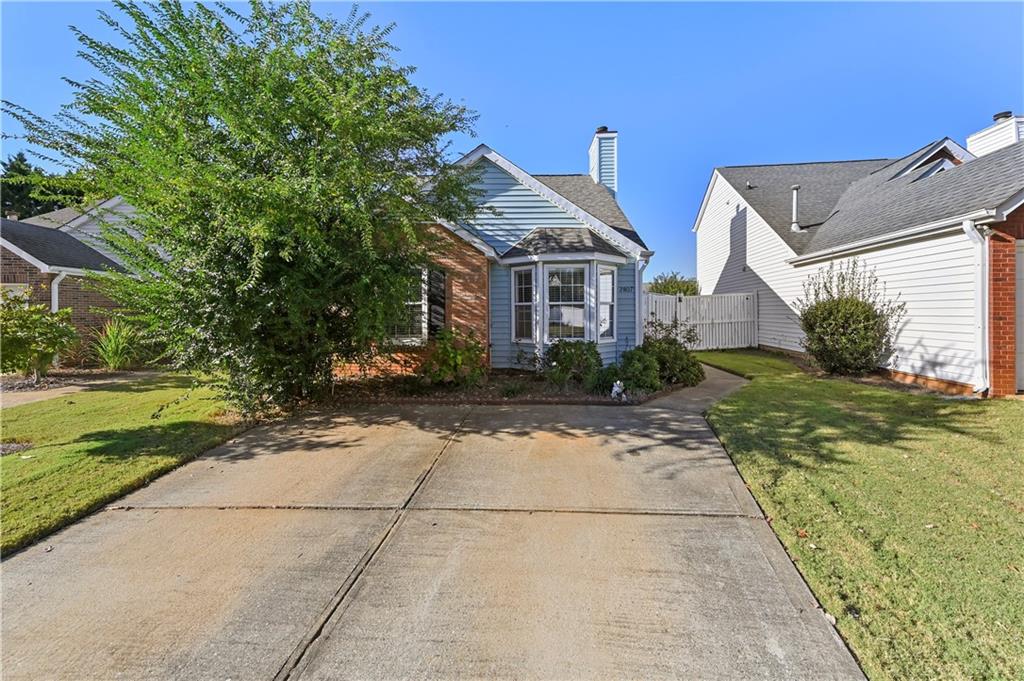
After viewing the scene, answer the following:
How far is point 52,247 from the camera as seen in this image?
48.9 feet

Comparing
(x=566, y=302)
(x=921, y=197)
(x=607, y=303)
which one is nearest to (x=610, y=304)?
(x=607, y=303)

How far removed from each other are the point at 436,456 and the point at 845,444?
16.1ft

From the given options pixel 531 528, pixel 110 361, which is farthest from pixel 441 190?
pixel 110 361

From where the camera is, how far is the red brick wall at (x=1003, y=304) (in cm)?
798

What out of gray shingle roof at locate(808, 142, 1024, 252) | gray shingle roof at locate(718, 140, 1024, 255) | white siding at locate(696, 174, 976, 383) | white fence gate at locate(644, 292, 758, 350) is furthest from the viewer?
white fence gate at locate(644, 292, 758, 350)

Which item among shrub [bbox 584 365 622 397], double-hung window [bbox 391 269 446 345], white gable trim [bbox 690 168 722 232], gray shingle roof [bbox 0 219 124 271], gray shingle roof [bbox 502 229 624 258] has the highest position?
white gable trim [bbox 690 168 722 232]

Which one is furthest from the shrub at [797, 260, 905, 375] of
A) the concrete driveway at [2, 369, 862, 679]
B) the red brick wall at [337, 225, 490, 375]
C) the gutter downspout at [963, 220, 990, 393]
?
the red brick wall at [337, 225, 490, 375]

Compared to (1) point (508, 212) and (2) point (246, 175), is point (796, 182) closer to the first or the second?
(1) point (508, 212)

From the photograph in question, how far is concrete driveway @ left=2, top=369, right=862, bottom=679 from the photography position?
2.41m

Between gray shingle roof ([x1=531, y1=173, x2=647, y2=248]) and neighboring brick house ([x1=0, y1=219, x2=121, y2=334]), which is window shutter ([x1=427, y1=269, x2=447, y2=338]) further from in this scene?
neighboring brick house ([x1=0, y1=219, x2=121, y2=334])

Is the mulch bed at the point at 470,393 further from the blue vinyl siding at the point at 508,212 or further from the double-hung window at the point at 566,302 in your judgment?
the blue vinyl siding at the point at 508,212

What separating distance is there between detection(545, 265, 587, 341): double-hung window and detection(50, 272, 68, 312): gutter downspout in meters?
14.2

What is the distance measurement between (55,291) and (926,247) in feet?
71.4

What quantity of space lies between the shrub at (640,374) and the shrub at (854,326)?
451 cm
